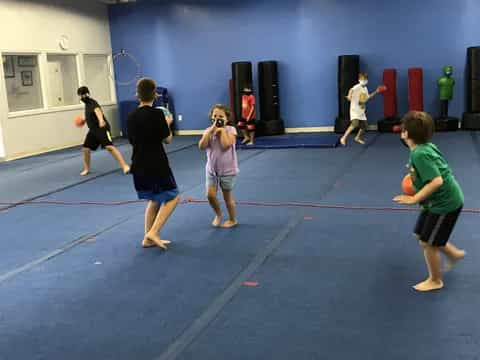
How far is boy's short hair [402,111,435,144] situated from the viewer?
330 cm

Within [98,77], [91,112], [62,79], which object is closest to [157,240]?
[91,112]

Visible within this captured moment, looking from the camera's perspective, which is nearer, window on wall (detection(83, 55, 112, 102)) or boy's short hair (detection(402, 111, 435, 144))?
boy's short hair (detection(402, 111, 435, 144))

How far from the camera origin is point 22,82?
12586mm

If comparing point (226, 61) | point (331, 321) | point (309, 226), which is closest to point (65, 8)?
point (226, 61)

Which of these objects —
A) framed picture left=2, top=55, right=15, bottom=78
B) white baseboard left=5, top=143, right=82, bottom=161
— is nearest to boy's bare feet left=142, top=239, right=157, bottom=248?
white baseboard left=5, top=143, right=82, bottom=161

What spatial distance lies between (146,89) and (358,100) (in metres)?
6.62

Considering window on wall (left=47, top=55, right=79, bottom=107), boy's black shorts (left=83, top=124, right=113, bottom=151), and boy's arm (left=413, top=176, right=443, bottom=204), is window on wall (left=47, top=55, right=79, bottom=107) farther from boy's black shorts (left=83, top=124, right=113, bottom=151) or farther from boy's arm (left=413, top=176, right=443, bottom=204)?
boy's arm (left=413, top=176, right=443, bottom=204)

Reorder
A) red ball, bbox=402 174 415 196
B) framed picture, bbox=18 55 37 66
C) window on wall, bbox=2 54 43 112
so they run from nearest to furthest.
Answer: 1. red ball, bbox=402 174 415 196
2. window on wall, bbox=2 54 43 112
3. framed picture, bbox=18 55 37 66

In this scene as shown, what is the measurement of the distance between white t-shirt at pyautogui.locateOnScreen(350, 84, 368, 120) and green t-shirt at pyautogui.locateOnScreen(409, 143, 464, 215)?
23.4 feet

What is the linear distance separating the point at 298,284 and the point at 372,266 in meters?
0.63

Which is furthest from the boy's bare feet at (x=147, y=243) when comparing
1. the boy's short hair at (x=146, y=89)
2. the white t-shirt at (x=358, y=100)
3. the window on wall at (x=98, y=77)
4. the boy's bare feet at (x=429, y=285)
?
the window on wall at (x=98, y=77)

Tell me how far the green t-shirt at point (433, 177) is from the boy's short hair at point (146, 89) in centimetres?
217

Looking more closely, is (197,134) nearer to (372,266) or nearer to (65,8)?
(65,8)

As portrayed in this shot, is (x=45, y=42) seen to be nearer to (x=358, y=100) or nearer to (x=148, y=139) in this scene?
(x=358, y=100)
